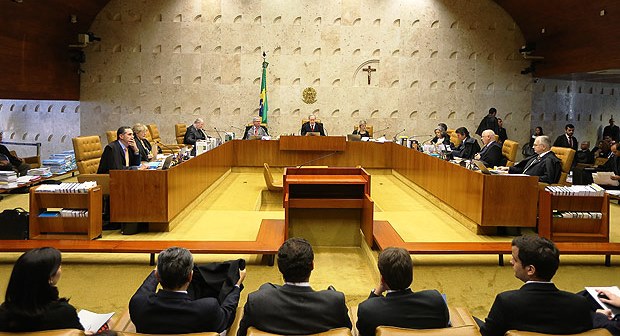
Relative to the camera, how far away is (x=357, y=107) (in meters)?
13.3

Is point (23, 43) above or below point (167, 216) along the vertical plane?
above

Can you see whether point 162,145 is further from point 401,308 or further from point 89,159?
point 401,308

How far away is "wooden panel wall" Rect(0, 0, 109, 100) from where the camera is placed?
9.80 m

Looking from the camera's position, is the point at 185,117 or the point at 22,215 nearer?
the point at 22,215

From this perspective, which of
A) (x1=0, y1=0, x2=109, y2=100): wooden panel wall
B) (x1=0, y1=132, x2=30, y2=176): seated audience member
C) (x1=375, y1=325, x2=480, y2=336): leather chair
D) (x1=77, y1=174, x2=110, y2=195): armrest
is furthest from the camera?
(x1=0, y1=0, x2=109, y2=100): wooden panel wall

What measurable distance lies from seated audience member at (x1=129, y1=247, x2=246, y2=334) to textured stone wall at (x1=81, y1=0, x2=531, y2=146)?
1111 cm

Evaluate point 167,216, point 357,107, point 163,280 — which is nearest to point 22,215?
point 167,216

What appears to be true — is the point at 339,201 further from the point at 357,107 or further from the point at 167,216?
the point at 357,107

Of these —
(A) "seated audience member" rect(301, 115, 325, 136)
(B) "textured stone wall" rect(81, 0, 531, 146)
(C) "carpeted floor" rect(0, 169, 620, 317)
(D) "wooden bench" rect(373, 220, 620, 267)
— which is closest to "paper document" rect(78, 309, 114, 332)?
(C) "carpeted floor" rect(0, 169, 620, 317)

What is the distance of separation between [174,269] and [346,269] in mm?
2552

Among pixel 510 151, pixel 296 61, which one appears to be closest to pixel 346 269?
pixel 510 151

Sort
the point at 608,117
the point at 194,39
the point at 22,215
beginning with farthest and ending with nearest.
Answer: the point at 608,117, the point at 194,39, the point at 22,215

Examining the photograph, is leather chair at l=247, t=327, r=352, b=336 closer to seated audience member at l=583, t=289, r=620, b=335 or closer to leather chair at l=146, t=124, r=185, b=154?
seated audience member at l=583, t=289, r=620, b=335

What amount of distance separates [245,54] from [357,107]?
9.82 feet
